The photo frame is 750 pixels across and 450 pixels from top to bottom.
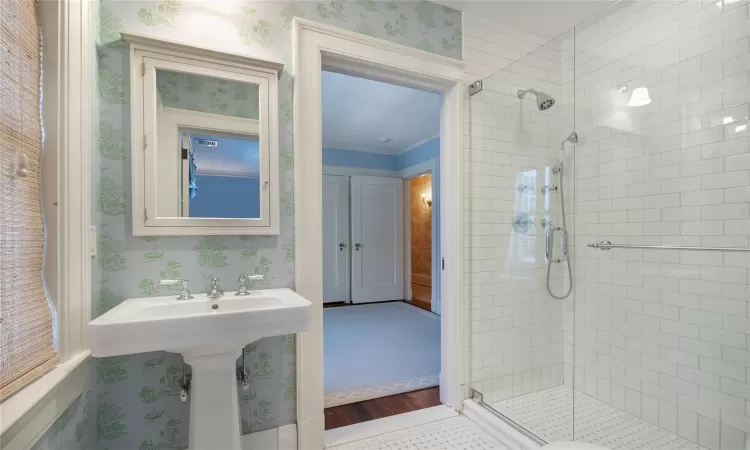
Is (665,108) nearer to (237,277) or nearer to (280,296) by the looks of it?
(280,296)

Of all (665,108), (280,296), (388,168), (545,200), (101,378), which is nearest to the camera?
(101,378)

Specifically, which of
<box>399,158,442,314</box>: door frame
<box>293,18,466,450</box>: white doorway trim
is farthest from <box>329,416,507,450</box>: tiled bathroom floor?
<box>399,158,442,314</box>: door frame

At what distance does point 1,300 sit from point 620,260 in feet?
9.17

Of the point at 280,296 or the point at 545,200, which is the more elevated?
the point at 545,200

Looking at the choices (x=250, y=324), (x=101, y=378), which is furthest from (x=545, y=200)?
(x=101, y=378)

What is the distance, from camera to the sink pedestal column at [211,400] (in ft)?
4.09

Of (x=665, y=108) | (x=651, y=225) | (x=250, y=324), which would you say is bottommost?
(x=250, y=324)

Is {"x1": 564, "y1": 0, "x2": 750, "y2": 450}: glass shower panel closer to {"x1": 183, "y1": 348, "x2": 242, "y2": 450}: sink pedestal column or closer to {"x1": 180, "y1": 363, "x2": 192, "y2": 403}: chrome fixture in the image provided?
{"x1": 183, "y1": 348, "x2": 242, "y2": 450}: sink pedestal column

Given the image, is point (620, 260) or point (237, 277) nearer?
point (237, 277)

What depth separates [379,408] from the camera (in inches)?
80.5

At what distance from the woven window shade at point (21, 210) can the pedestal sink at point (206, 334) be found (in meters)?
0.16

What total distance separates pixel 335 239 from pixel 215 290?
358cm

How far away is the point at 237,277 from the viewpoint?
1.58 meters

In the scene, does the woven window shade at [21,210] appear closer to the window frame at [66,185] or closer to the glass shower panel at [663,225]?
the window frame at [66,185]
